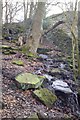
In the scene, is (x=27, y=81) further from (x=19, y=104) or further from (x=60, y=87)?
(x=60, y=87)

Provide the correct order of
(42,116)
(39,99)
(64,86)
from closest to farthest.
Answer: (42,116)
(39,99)
(64,86)

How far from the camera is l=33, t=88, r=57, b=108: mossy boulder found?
305 cm

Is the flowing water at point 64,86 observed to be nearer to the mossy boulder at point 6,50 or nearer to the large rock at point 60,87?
the large rock at point 60,87

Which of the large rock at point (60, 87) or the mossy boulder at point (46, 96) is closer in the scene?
the mossy boulder at point (46, 96)

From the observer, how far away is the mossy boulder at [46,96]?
120 inches

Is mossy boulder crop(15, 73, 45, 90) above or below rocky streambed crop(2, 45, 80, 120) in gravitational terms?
above

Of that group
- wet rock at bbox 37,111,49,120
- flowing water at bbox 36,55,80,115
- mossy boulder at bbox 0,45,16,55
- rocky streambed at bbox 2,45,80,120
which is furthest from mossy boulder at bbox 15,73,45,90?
mossy boulder at bbox 0,45,16,55

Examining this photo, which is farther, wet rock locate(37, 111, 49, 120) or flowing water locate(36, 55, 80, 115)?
flowing water locate(36, 55, 80, 115)

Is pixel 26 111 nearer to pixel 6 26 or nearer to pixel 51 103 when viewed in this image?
pixel 51 103

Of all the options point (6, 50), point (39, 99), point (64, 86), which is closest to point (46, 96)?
point (39, 99)

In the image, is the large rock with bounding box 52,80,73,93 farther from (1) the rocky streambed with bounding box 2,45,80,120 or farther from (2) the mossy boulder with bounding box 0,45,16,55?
(2) the mossy boulder with bounding box 0,45,16,55

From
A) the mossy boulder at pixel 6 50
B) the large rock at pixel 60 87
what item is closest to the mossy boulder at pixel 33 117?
the large rock at pixel 60 87

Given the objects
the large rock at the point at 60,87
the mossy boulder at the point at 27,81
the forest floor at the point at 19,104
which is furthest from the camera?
the large rock at the point at 60,87

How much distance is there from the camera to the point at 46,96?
3.14 metres
